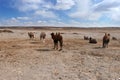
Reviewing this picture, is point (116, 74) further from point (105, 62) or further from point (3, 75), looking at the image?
point (3, 75)

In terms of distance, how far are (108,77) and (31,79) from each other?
138 inches

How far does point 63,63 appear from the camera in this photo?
14.5 m

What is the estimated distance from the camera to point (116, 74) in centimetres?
1140

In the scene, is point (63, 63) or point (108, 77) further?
point (63, 63)

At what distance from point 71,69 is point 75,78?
194cm

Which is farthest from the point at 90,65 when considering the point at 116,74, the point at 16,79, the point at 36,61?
the point at 16,79

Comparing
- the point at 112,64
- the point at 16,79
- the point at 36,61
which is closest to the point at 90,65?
the point at 112,64

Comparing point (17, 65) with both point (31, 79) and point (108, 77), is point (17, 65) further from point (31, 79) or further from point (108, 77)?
point (108, 77)

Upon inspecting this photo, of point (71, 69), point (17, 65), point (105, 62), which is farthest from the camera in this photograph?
point (105, 62)

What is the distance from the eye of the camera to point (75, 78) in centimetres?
1080

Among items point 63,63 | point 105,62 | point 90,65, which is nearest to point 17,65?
point 63,63

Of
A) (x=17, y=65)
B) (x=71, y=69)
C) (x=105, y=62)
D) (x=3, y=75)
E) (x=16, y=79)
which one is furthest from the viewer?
(x=105, y=62)

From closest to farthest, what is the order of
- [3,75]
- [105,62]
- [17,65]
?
[3,75], [17,65], [105,62]

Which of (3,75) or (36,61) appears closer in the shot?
(3,75)
